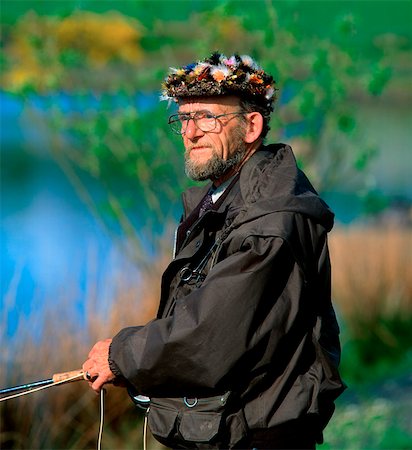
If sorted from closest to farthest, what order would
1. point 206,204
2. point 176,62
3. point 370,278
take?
1. point 206,204
2. point 176,62
3. point 370,278

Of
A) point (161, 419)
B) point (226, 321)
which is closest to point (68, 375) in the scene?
point (161, 419)

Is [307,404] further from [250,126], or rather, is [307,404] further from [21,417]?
[21,417]

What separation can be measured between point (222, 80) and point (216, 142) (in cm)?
19

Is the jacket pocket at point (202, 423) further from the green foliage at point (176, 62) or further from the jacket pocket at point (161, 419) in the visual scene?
the green foliage at point (176, 62)

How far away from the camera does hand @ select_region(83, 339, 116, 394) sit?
3.06 meters

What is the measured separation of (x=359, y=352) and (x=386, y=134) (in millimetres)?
10995

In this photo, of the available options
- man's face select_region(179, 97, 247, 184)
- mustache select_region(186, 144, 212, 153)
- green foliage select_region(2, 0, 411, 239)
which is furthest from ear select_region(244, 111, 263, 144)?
green foliage select_region(2, 0, 411, 239)

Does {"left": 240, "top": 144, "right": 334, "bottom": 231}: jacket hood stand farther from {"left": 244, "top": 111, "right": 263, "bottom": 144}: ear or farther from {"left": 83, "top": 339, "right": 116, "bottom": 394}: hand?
{"left": 83, "top": 339, "right": 116, "bottom": 394}: hand

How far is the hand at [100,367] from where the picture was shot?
3059 mm

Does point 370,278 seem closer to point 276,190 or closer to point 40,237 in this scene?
point 40,237

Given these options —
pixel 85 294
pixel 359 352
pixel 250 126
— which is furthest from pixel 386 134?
pixel 250 126

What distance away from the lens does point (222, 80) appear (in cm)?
324

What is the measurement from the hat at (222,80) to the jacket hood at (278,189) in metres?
0.21

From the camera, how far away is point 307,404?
2.97 meters
